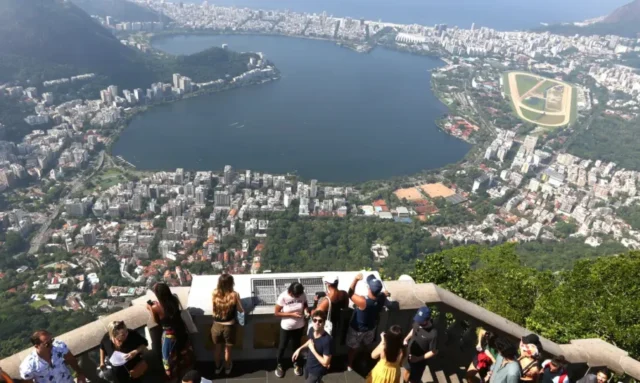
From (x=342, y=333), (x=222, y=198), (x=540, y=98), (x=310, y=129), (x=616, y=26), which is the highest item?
(x=616, y=26)

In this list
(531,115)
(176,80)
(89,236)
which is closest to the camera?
(89,236)

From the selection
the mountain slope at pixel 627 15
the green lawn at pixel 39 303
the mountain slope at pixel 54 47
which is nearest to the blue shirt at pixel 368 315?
the green lawn at pixel 39 303

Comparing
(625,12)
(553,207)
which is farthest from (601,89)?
(625,12)

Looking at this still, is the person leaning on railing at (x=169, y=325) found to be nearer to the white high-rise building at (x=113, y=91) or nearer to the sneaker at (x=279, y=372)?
the sneaker at (x=279, y=372)

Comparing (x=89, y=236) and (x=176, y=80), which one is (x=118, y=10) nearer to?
(x=176, y=80)

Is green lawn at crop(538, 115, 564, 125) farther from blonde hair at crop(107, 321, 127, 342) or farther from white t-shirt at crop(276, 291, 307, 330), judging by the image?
blonde hair at crop(107, 321, 127, 342)

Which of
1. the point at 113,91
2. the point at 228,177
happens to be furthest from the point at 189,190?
the point at 113,91

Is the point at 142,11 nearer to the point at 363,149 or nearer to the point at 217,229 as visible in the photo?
the point at 363,149
